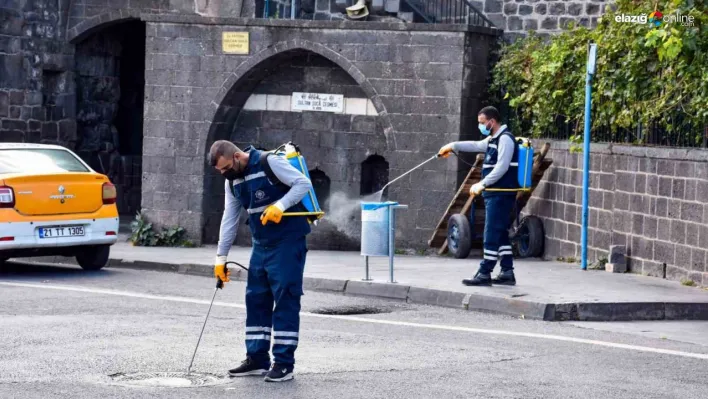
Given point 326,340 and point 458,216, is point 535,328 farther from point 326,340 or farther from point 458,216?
point 458,216

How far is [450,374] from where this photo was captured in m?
9.39

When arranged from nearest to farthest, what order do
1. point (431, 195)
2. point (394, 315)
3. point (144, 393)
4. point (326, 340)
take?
point (144, 393)
point (326, 340)
point (394, 315)
point (431, 195)

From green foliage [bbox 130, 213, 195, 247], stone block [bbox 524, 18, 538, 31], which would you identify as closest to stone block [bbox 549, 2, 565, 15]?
stone block [bbox 524, 18, 538, 31]

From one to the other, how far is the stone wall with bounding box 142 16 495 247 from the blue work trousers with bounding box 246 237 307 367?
31.1 ft

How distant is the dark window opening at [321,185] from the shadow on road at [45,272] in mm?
4229

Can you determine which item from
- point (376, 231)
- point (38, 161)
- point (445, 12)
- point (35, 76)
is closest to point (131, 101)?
point (35, 76)

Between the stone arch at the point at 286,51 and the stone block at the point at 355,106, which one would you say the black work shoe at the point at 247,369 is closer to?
the stone arch at the point at 286,51

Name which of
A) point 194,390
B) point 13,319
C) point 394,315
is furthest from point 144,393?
point 394,315

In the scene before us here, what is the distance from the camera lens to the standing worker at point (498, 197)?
46.6 feet

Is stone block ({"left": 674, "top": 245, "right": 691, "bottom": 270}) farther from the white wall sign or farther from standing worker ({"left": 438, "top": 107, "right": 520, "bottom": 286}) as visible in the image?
the white wall sign

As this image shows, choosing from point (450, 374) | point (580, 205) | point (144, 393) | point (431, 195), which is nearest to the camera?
point (144, 393)

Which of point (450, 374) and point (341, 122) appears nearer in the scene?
point (450, 374)

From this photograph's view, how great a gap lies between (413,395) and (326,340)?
239cm

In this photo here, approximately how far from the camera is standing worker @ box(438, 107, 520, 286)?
14.2m
